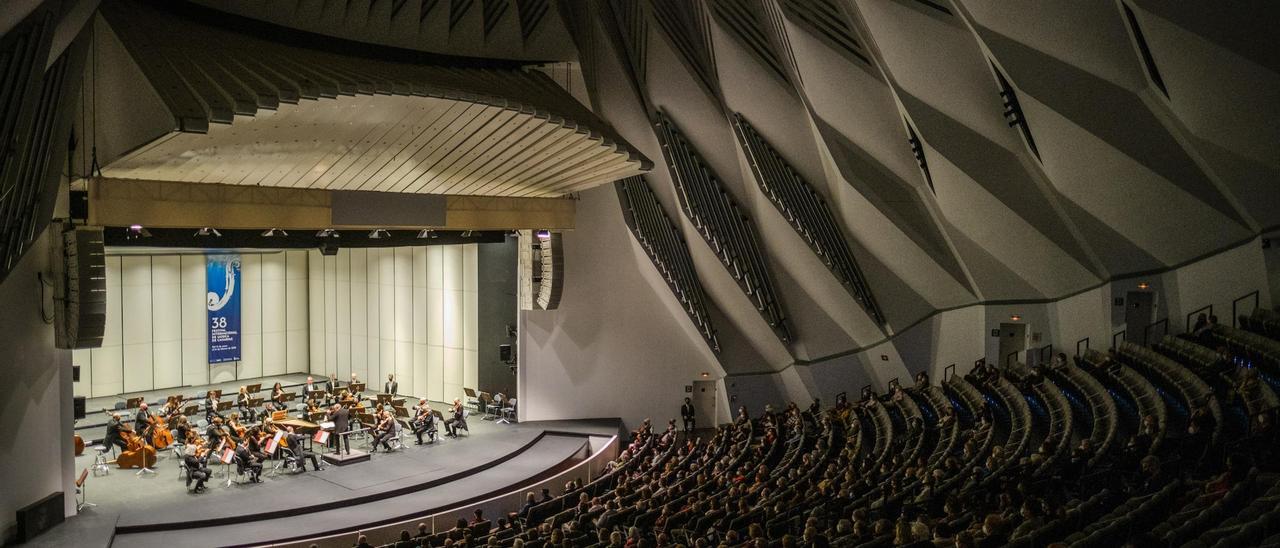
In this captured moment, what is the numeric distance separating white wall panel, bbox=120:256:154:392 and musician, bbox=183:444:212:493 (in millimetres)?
9673

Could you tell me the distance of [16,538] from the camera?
13.0 m

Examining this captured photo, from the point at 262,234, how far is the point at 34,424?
5282mm

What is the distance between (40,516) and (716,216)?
1212cm

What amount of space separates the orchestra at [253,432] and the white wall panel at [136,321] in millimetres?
3722

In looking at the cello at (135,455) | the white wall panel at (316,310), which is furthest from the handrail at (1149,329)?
the white wall panel at (316,310)

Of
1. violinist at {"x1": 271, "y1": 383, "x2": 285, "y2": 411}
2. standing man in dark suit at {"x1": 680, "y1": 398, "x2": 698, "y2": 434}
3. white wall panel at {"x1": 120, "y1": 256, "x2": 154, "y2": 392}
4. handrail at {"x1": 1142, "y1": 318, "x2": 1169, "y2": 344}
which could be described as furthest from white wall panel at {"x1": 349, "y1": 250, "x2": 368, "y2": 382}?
handrail at {"x1": 1142, "y1": 318, "x2": 1169, "y2": 344}

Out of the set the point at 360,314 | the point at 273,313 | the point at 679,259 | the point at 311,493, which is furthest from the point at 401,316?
the point at 311,493

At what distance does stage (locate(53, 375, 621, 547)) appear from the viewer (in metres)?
13.7

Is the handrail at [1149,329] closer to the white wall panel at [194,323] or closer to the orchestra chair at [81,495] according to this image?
the orchestra chair at [81,495]

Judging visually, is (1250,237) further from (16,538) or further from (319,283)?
(319,283)

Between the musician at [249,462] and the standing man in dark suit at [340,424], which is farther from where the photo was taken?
the standing man in dark suit at [340,424]

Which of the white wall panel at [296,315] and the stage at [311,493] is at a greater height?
the white wall panel at [296,315]

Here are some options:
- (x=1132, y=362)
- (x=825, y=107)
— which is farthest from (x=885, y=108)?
(x=1132, y=362)

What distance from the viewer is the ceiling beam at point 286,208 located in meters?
13.9
